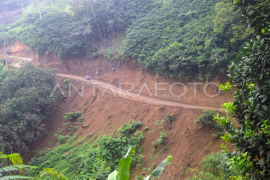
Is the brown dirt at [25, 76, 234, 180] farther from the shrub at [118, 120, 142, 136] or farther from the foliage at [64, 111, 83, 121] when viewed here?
the foliage at [64, 111, 83, 121]

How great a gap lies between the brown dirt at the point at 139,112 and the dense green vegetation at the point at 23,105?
6.44 feet

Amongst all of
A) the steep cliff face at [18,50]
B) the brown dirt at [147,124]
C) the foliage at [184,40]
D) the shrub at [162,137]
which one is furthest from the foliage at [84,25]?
the shrub at [162,137]

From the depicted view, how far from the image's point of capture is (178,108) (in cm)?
1366

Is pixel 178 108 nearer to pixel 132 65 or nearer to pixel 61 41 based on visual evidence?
pixel 132 65

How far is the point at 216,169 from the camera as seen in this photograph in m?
8.00

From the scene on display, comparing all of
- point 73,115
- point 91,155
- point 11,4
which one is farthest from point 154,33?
point 11,4

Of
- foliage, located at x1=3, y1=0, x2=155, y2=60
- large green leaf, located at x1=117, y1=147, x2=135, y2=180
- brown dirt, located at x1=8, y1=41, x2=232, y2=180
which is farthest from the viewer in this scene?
foliage, located at x1=3, y1=0, x2=155, y2=60

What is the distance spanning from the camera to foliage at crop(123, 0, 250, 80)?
14.3 metres

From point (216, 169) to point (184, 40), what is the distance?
40.3ft

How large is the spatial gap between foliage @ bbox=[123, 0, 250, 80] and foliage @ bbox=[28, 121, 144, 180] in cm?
A: 693

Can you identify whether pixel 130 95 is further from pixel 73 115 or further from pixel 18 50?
pixel 18 50

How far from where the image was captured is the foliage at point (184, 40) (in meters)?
14.3

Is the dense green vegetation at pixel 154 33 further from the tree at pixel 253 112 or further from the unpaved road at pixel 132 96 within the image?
the tree at pixel 253 112

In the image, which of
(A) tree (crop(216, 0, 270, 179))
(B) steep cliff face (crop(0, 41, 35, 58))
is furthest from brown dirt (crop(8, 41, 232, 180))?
(B) steep cliff face (crop(0, 41, 35, 58))
